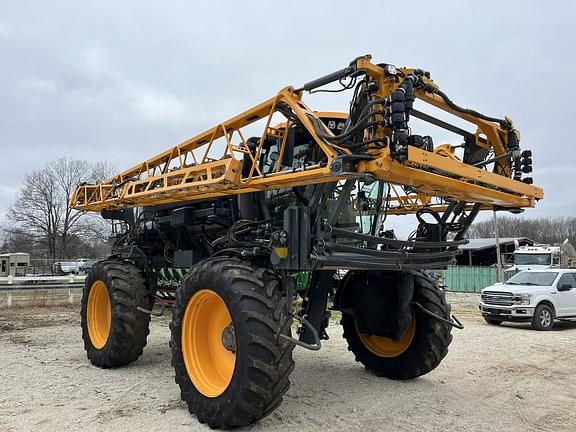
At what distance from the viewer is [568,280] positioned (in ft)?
48.8

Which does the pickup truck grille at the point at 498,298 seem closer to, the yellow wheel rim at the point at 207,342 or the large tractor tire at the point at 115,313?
the large tractor tire at the point at 115,313

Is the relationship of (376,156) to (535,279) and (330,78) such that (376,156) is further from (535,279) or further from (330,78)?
(535,279)

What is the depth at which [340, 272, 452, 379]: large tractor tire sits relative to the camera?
6.43 m

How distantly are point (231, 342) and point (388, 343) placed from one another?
2.74 metres

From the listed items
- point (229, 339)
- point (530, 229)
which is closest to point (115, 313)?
point (229, 339)

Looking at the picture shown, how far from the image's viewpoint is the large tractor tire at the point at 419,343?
643 cm

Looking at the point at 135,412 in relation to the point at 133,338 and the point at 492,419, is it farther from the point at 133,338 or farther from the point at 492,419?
the point at 492,419

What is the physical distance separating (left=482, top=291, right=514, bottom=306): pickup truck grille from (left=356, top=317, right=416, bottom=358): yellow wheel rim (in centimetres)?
827

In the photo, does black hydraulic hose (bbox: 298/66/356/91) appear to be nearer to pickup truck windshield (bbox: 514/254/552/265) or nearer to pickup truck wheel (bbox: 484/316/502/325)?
pickup truck wheel (bbox: 484/316/502/325)

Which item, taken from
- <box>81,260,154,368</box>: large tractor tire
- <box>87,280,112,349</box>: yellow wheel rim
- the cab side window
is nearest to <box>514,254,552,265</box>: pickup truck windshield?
the cab side window

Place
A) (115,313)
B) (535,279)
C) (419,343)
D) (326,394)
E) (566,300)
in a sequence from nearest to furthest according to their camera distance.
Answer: (326,394), (419,343), (115,313), (566,300), (535,279)

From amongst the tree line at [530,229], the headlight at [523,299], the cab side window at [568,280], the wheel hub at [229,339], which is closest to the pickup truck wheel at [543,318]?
the headlight at [523,299]

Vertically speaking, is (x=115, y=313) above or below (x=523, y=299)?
above

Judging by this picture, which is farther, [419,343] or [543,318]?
[543,318]
